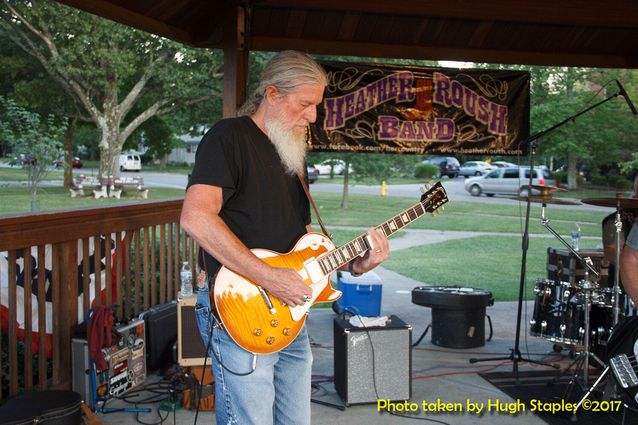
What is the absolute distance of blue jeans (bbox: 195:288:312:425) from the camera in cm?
219

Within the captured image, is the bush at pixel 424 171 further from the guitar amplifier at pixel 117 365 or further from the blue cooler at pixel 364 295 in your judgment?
the guitar amplifier at pixel 117 365

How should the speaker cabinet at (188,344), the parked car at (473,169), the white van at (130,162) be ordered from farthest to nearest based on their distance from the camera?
1. the parked car at (473,169)
2. the white van at (130,162)
3. the speaker cabinet at (188,344)

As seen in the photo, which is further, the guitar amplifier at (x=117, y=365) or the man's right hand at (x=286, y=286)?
the guitar amplifier at (x=117, y=365)

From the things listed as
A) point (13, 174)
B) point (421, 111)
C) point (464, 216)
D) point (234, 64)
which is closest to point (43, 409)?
point (234, 64)

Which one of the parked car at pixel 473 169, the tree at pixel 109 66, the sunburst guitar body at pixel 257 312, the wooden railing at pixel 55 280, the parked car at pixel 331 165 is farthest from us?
the parked car at pixel 473 169

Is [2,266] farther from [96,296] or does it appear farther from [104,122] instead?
[104,122]

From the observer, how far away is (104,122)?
52.4 feet

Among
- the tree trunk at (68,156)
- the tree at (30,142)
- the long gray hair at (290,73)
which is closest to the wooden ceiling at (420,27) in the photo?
the long gray hair at (290,73)

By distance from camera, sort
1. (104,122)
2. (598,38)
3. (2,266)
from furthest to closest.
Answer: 1. (104,122)
2. (598,38)
3. (2,266)

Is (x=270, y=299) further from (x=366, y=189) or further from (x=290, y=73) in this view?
(x=366, y=189)

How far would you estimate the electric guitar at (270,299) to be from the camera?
2205mm

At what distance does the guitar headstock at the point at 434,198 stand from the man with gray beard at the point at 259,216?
2.68 feet

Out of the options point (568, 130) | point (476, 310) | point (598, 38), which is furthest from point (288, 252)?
point (568, 130)

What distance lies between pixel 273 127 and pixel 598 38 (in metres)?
4.66
